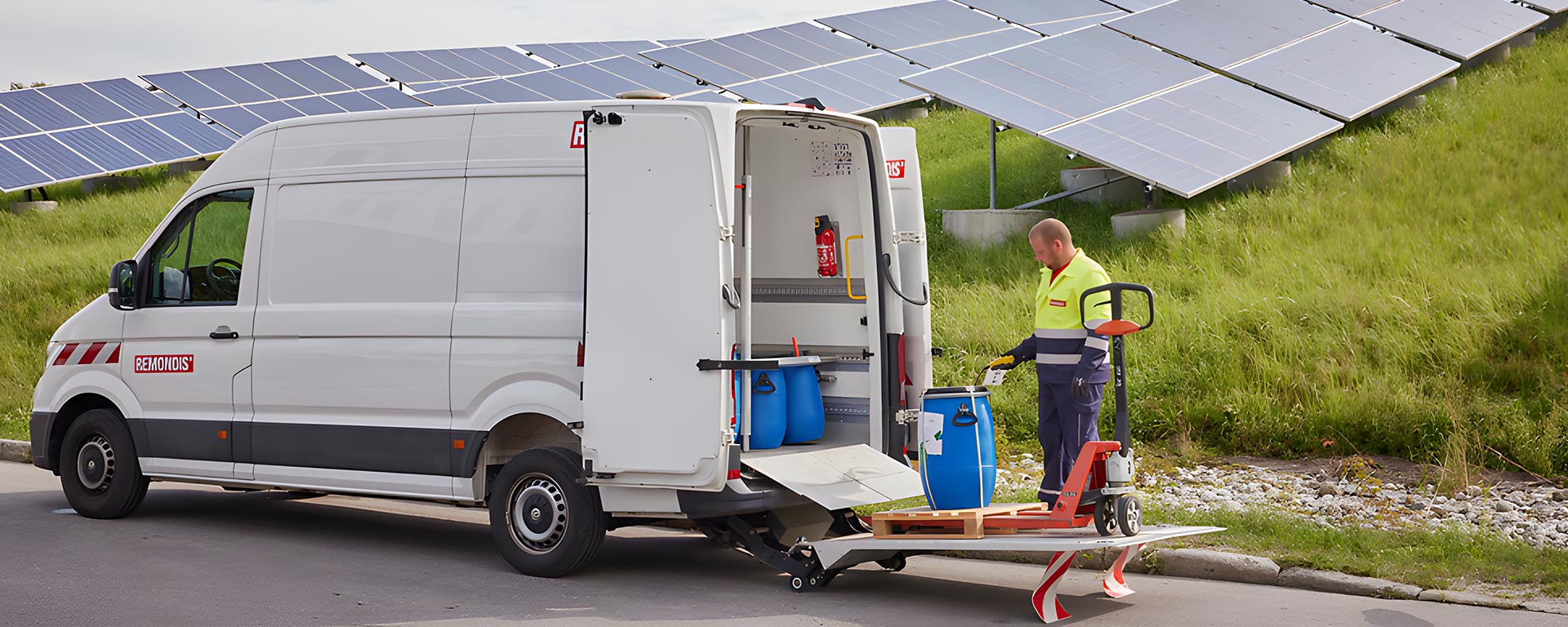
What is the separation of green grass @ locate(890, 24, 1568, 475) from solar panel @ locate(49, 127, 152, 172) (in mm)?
13217

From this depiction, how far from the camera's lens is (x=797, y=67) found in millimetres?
25984

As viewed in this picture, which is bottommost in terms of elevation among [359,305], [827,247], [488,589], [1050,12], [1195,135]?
[488,589]

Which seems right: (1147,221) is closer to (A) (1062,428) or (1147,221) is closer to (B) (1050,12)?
(A) (1062,428)

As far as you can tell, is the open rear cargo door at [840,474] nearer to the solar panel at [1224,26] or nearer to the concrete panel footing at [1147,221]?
the concrete panel footing at [1147,221]

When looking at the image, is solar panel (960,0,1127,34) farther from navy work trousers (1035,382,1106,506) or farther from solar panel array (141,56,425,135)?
navy work trousers (1035,382,1106,506)

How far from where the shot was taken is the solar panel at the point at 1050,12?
28703 millimetres

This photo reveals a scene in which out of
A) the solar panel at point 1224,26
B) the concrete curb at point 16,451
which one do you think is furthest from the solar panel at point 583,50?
the concrete curb at point 16,451

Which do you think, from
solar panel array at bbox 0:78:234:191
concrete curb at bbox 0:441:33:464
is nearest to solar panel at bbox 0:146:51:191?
solar panel array at bbox 0:78:234:191

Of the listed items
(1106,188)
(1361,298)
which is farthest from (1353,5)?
(1361,298)

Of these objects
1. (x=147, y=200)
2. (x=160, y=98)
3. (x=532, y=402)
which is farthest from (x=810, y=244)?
(x=160, y=98)

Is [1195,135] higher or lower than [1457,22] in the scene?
lower

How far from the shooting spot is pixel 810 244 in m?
7.70

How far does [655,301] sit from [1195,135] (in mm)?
9267

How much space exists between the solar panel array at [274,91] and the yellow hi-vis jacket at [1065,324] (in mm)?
18925
